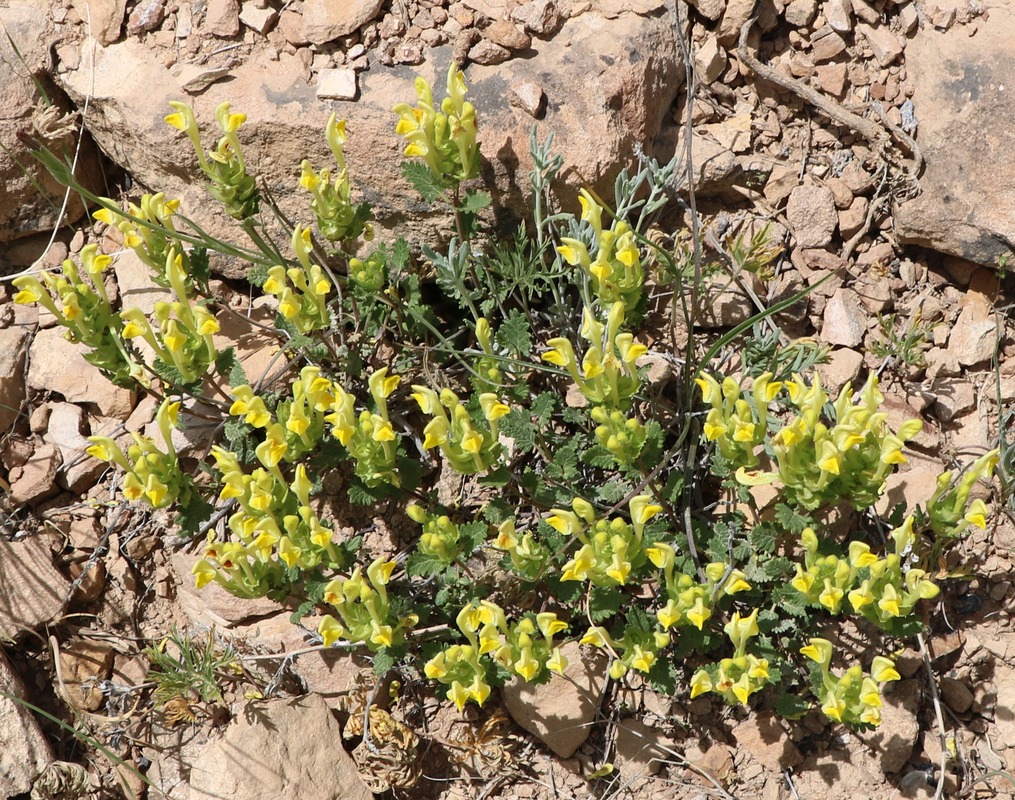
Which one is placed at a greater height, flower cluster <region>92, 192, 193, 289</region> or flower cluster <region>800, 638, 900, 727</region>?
flower cluster <region>92, 192, 193, 289</region>

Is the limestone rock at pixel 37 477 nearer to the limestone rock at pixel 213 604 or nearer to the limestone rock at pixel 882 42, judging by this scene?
the limestone rock at pixel 213 604

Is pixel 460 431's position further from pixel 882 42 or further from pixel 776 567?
pixel 882 42

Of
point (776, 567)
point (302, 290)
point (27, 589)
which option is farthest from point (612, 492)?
point (27, 589)

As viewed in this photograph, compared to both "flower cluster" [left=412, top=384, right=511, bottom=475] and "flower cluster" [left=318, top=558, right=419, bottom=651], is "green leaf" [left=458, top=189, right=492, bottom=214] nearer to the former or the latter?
"flower cluster" [left=412, top=384, right=511, bottom=475]

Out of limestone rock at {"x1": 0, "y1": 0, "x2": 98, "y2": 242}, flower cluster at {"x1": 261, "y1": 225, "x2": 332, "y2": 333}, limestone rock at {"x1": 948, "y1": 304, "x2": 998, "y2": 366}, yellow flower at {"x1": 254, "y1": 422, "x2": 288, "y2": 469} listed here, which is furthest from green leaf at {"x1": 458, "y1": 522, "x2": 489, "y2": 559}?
limestone rock at {"x1": 0, "y1": 0, "x2": 98, "y2": 242}

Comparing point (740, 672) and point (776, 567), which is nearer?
point (740, 672)

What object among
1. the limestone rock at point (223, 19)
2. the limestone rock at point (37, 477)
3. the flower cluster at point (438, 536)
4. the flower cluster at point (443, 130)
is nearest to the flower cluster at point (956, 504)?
the flower cluster at point (438, 536)
